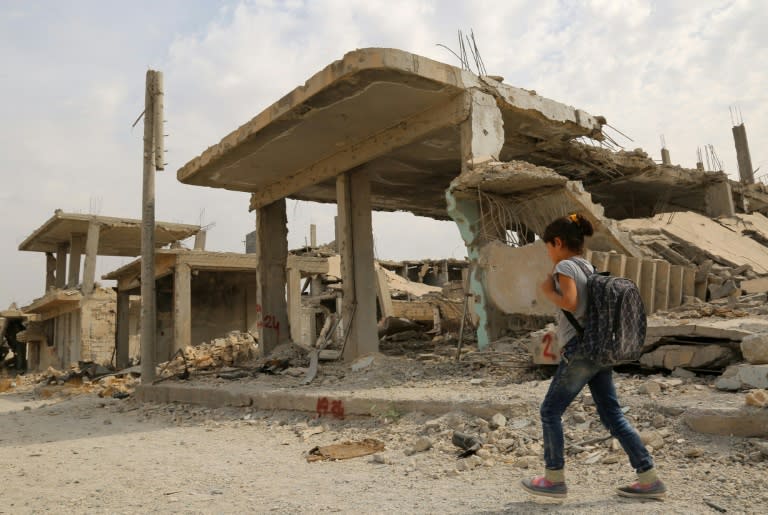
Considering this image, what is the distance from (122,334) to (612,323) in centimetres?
1855

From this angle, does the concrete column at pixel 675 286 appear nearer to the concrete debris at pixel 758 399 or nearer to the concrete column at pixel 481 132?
the concrete column at pixel 481 132

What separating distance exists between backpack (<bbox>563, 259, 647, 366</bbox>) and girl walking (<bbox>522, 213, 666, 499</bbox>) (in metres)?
0.05

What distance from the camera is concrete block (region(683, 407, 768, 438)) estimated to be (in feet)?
11.6

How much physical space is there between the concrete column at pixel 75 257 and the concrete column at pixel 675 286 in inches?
806

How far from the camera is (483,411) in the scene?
4.72 m

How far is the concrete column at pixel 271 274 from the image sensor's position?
1176cm

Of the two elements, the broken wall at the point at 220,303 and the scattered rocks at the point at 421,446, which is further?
the broken wall at the point at 220,303

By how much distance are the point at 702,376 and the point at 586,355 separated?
8.20 ft

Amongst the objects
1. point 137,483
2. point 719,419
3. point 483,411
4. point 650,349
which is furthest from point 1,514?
point 650,349

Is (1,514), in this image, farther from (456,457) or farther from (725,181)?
(725,181)

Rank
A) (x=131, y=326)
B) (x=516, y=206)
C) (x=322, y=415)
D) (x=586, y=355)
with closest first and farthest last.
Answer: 1. (x=586, y=355)
2. (x=322, y=415)
3. (x=516, y=206)
4. (x=131, y=326)

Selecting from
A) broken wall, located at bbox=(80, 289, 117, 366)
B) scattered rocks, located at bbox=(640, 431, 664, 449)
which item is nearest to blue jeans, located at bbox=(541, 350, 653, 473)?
scattered rocks, located at bbox=(640, 431, 664, 449)

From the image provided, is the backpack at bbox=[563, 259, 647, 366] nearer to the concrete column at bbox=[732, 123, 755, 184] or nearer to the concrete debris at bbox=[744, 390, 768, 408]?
the concrete debris at bbox=[744, 390, 768, 408]

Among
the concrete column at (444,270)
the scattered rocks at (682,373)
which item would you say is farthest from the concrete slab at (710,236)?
the concrete column at (444,270)
